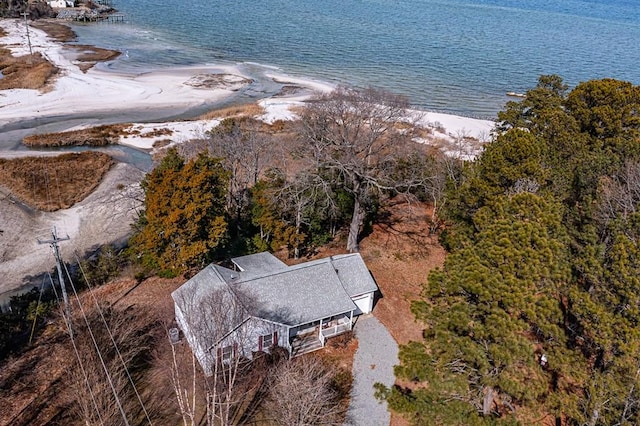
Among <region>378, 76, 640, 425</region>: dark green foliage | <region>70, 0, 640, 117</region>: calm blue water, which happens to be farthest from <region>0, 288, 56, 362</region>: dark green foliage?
<region>70, 0, 640, 117</region>: calm blue water

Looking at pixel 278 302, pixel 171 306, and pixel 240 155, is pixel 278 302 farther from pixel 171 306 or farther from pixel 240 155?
pixel 240 155

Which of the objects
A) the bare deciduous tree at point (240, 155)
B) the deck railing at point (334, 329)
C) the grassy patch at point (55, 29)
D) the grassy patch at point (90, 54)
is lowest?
the grassy patch at point (55, 29)

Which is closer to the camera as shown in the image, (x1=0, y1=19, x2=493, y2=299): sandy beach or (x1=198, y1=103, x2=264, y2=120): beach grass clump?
(x1=0, y1=19, x2=493, y2=299): sandy beach

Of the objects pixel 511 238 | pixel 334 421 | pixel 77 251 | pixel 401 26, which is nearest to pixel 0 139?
pixel 77 251

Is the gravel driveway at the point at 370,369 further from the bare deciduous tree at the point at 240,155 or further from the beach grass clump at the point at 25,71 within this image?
the beach grass clump at the point at 25,71

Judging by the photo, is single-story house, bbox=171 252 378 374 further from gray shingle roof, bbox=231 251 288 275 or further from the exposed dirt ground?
the exposed dirt ground

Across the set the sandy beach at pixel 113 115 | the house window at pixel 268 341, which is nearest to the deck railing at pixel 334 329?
the house window at pixel 268 341
